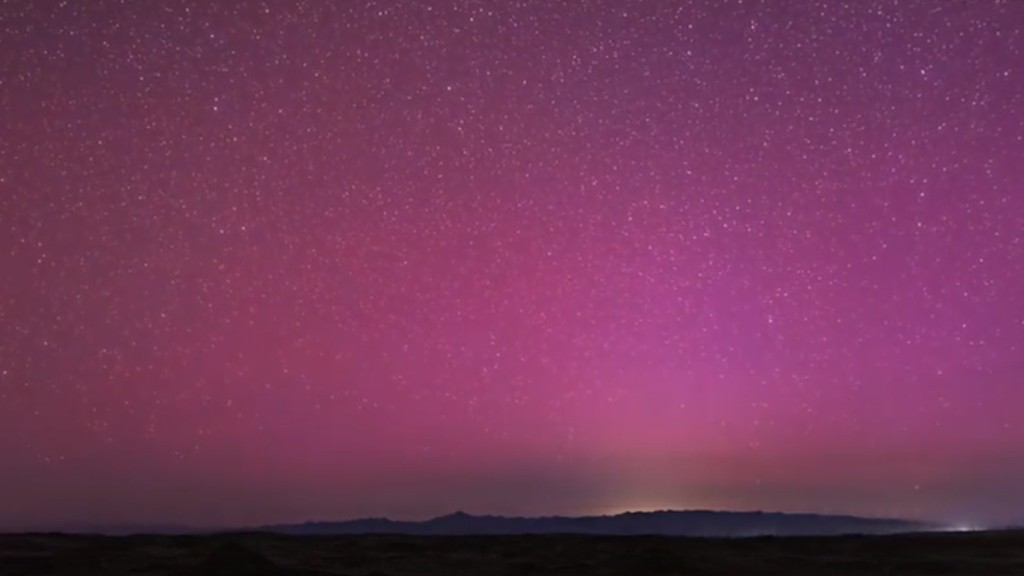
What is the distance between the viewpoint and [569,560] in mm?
50438

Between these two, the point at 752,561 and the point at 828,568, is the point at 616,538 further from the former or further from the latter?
the point at 828,568

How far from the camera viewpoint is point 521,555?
5347 cm

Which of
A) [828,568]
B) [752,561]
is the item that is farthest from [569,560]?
[828,568]

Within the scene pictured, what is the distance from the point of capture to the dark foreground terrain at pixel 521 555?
44031 millimetres

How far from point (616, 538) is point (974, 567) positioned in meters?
29.2

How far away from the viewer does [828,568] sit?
4425 cm

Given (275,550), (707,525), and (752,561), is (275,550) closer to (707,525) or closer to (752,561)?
(752,561)

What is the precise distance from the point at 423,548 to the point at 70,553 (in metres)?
17.4

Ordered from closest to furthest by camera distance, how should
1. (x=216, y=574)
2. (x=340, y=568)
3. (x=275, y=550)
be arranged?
(x=216, y=574), (x=340, y=568), (x=275, y=550)

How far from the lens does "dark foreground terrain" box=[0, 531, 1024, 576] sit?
44.0 meters

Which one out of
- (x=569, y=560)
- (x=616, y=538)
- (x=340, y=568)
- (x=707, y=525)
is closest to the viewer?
(x=340, y=568)

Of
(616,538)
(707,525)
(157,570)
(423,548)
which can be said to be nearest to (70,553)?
(157,570)

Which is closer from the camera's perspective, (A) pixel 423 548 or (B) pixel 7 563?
(B) pixel 7 563

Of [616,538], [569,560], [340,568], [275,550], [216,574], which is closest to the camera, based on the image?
[216,574]
